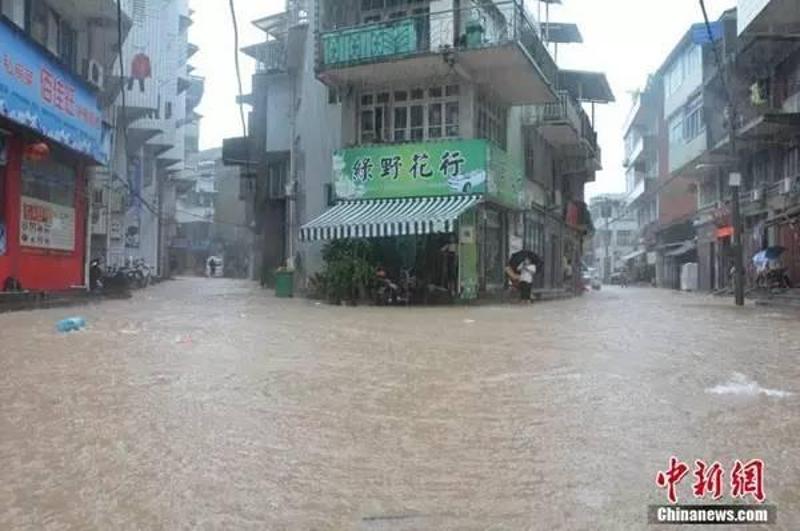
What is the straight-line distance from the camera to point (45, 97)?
15.5 metres

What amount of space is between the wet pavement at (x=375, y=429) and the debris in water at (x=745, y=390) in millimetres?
40

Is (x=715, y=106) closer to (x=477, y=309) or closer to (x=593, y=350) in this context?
(x=477, y=309)

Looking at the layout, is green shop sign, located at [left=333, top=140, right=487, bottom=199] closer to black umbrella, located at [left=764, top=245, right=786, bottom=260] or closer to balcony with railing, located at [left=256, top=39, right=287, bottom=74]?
balcony with railing, located at [left=256, top=39, right=287, bottom=74]

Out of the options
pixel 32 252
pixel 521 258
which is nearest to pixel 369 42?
pixel 521 258

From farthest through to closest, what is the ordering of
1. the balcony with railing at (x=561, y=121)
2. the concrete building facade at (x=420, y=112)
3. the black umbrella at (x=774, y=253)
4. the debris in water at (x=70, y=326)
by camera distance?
the balcony with railing at (x=561, y=121)
the black umbrella at (x=774, y=253)
the concrete building facade at (x=420, y=112)
the debris in water at (x=70, y=326)

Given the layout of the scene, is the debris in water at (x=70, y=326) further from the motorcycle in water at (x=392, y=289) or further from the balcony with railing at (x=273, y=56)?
the balcony with railing at (x=273, y=56)

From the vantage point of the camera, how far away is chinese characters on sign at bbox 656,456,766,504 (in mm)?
3385

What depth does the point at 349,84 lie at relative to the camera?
806 inches

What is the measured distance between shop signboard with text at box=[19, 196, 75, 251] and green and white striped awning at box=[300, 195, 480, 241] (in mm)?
5656

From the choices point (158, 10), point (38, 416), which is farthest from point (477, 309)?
point (158, 10)

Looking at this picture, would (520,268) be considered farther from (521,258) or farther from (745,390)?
(745,390)

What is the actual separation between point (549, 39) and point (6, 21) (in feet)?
67.0

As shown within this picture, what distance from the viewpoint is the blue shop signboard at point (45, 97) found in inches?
540

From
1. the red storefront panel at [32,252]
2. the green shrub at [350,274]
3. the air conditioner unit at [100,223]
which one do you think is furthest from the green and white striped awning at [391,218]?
the air conditioner unit at [100,223]
